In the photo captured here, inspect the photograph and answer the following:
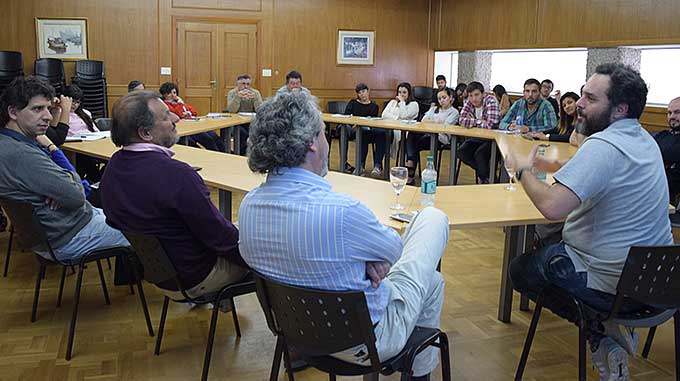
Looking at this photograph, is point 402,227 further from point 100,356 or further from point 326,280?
point 100,356

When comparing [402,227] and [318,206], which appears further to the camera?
[402,227]

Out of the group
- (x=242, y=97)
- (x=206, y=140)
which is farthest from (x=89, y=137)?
(x=242, y=97)

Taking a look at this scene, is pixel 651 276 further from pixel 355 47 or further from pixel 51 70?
pixel 355 47

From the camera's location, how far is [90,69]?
385 inches

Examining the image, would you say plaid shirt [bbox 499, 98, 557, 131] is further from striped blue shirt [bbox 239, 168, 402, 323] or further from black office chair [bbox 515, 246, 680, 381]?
striped blue shirt [bbox 239, 168, 402, 323]

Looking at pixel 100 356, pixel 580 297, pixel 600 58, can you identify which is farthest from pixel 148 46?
pixel 580 297

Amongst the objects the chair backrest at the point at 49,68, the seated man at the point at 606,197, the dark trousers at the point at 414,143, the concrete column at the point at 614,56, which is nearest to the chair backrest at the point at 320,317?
the seated man at the point at 606,197

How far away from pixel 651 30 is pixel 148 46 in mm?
7500

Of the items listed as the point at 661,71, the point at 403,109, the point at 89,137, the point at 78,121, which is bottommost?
the point at 89,137

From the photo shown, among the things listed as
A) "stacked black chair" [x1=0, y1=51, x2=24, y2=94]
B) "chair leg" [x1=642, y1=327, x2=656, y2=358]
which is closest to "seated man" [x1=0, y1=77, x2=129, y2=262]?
"chair leg" [x1=642, y1=327, x2=656, y2=358]

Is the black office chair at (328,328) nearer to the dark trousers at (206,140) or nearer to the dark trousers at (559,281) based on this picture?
the dark trousers at (559,281)

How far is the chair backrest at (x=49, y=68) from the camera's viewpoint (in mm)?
9367

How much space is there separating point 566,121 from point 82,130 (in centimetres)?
441

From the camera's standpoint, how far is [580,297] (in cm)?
232
